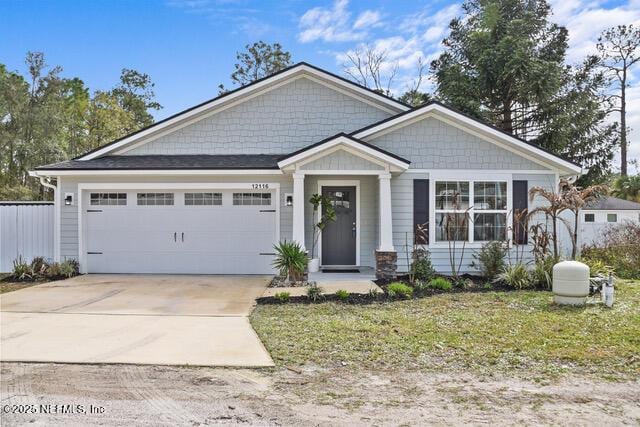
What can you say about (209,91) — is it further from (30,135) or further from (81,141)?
(30,135)

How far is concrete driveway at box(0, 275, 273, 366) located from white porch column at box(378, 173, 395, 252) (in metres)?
2.97

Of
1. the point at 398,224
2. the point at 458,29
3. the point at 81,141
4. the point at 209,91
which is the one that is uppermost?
the point at 458,29

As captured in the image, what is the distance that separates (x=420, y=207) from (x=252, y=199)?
170 inches

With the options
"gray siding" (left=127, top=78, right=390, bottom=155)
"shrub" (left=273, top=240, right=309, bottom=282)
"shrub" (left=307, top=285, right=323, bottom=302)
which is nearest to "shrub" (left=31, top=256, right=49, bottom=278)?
"gray siding" (left=127, top=78, right=390, bottom=155)

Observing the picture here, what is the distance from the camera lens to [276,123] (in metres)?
13.0

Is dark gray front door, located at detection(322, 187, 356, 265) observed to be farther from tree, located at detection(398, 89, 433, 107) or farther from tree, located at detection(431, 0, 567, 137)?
tree, located at detection(398, 89, 433, 107)

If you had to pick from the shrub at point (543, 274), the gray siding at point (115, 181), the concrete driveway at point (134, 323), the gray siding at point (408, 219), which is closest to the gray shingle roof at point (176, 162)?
the gray siding at point (115, 181)

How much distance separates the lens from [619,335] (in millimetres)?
5965

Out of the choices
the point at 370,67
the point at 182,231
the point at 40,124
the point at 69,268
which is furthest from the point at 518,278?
the point at 40,124

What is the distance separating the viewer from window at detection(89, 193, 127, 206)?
12.0m

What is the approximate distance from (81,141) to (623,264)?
2911cm

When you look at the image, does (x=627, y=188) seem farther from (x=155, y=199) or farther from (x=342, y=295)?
(x=155, y=199)

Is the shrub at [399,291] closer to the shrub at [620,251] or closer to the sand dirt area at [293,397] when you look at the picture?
the sand dirt area at [293,397]

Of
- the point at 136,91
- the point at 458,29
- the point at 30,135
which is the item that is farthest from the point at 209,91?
the point at 458,29
